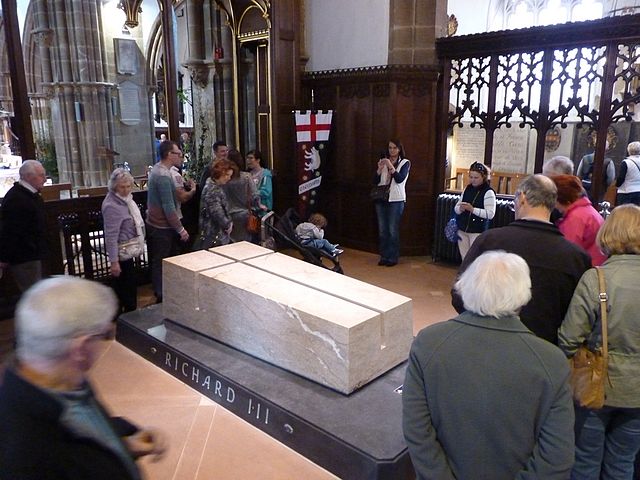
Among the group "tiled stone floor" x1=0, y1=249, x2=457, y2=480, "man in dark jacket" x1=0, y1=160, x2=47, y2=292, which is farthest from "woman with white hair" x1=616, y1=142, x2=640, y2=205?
"man in dark jacket" x1=0, y1=160, x2=47, y2=292

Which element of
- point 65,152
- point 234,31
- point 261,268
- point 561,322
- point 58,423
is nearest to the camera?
point 58,423

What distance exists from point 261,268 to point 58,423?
270 cm

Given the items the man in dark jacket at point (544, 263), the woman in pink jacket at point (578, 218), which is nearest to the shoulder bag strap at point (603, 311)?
the man in dark jacket at point (544, 263)

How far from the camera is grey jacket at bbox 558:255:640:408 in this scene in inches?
78.0

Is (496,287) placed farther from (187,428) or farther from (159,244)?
(159,244)

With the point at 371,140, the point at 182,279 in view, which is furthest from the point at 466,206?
the point at 182,279

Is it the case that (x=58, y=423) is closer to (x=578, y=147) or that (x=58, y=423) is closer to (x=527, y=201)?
(x=527, y=201)

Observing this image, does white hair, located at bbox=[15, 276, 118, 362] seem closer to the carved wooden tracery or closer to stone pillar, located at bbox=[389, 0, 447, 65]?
the carved wooden tracery

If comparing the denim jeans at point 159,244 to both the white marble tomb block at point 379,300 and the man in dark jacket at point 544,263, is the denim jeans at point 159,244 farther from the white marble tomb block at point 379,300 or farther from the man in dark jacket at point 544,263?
the man in dark jacket at point 544,263

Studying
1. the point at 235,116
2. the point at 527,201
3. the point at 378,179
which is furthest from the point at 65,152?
the point at 527,201

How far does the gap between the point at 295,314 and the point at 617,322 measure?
1.67 meters

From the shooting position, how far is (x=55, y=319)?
1206mm

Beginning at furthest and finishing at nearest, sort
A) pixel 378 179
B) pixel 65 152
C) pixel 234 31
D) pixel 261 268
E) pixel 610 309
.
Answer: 1. pixel 65 152
2. pixel 234 31
3. pixel 378 179
4. pixel 261 268
5. pixel 610 309

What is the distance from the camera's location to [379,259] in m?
6.71
